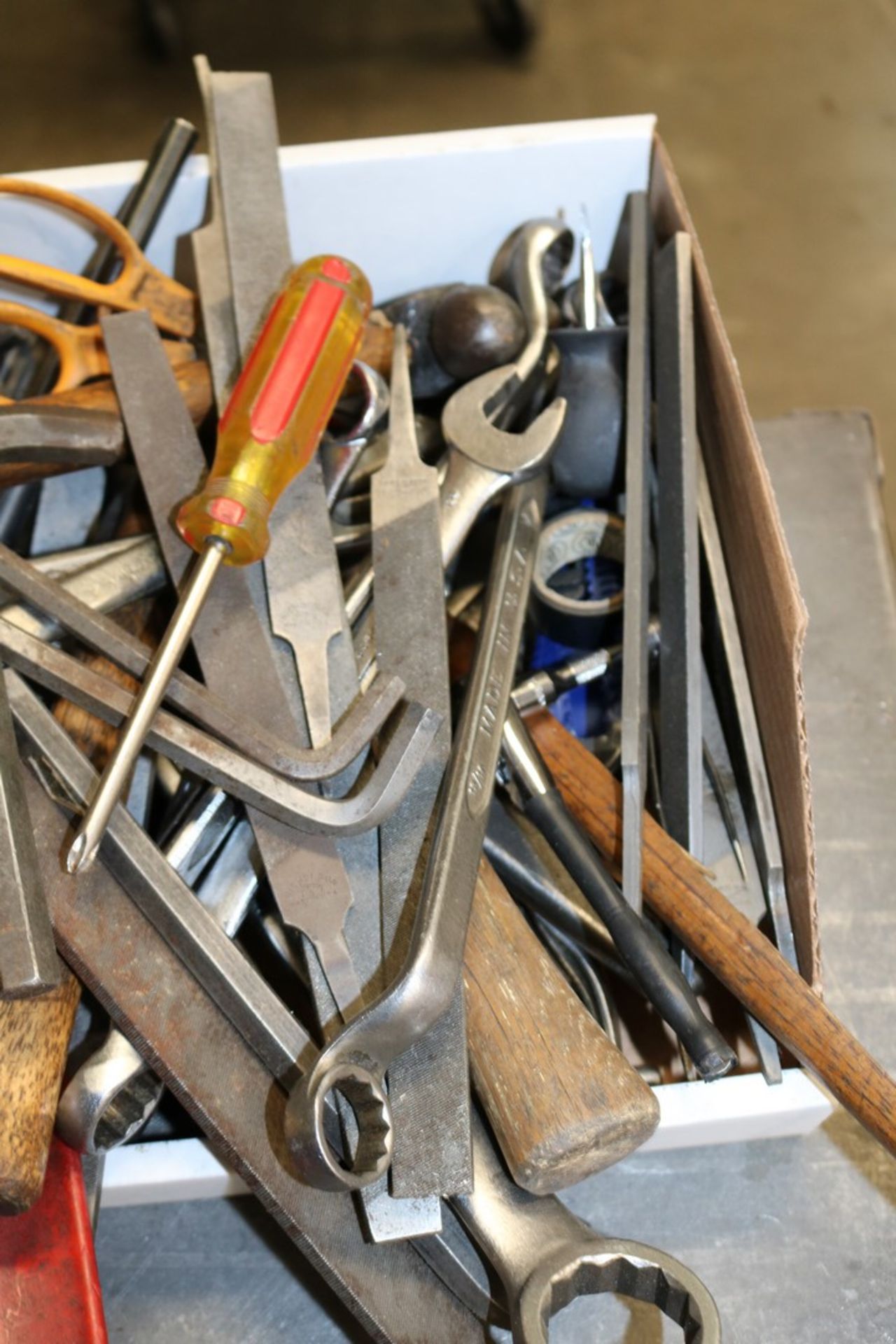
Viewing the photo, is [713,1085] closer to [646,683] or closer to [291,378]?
[646,683]

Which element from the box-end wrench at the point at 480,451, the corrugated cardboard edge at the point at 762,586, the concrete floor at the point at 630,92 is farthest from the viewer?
the concrete floor at the point at 630,92

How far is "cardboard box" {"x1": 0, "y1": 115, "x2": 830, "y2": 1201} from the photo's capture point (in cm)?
67

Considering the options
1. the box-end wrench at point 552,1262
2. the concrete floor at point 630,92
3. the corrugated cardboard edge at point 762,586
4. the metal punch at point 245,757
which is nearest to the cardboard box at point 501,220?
the corrugated cardboard edge at point 762,586

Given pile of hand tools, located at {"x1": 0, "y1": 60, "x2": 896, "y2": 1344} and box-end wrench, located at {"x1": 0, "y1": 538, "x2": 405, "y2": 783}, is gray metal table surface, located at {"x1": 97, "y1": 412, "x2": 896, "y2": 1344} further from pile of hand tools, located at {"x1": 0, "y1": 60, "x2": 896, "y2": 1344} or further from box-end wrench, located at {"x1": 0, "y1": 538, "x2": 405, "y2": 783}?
box-end wrench, located at {"x1": 0, "y1": 538, "x2": 405, "y2": 783}

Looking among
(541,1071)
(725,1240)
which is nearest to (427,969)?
(541,1071)

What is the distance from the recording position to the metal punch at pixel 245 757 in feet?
1.85

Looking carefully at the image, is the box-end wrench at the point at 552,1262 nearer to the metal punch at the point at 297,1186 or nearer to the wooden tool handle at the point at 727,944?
the metal punch at the point at 297,1186

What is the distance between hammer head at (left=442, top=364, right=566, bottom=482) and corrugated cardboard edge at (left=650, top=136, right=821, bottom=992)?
11 centimetres

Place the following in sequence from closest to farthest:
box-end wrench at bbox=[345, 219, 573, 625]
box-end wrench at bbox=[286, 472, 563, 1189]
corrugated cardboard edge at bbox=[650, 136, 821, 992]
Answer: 1. box-end wrench at bbox=[286, 472, 563, 1189]
2. corrugated cardboard edge at bbox=[650, 136, 821, 992]
3. box-end wrench at bbox=[345, 219, 573, 625]

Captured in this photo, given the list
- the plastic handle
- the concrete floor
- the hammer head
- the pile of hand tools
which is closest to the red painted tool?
the pile of hand tools

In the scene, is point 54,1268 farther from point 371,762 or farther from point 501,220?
point 501,220

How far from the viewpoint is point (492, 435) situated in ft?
2.34

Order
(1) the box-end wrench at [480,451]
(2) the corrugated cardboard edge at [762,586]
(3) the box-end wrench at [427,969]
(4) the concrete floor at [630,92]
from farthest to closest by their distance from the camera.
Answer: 1. (4) the concrete floor at [630,92]
2. (1) the box-end wrench at [480,451]
3. (2) the corrugated cardboard edge at [762,586]
4. (3) the box-end wrench at [427,969]

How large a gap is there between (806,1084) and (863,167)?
4.28 feet
